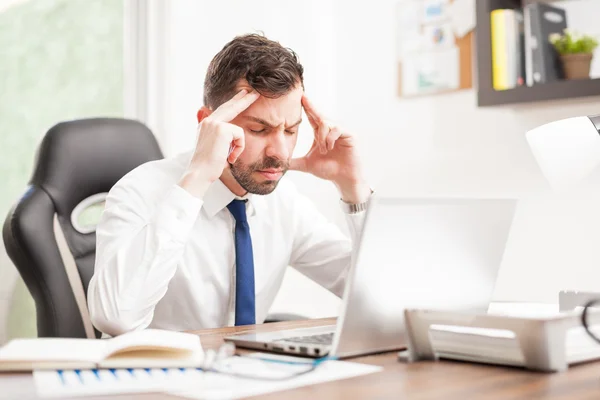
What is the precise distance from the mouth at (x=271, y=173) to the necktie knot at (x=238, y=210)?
0.31ft

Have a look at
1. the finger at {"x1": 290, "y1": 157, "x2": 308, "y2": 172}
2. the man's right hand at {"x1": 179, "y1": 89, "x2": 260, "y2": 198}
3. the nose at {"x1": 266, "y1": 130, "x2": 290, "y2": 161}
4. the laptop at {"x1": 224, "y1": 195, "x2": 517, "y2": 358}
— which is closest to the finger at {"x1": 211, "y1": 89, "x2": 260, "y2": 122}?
the man's right hand at {"x1": 179, "y1": 89, "x2": 260, "y2": 198}

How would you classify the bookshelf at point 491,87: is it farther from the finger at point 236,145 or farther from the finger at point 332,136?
the finger at point 236,145

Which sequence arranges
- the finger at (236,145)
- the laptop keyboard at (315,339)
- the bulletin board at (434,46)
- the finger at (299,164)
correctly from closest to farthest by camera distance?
the laptop keyboard at (315,339), the finger at (236,145), the finger at (299,164), the bulletin board at (434,46)

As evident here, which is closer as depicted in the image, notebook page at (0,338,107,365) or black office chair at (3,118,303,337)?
notebook page at (0,338,107,365)

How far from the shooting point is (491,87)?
7.98ft

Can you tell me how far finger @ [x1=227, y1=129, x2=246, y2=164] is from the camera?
5.21ft

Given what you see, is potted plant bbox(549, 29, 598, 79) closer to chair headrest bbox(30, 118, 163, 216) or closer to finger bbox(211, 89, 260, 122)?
finger bbox(211, 89, 260, 122)

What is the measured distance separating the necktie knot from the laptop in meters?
0.67

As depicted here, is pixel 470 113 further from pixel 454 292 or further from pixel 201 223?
pixel 454 292

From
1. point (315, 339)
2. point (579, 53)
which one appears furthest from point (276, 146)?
point (579, 53)

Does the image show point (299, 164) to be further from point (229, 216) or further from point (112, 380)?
point (112, 380)

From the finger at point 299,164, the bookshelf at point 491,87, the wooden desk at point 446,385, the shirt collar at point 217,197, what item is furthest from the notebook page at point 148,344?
the bookshelf at point 491,87

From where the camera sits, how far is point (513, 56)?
2.39 meters

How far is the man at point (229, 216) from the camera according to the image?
146 centimetres
